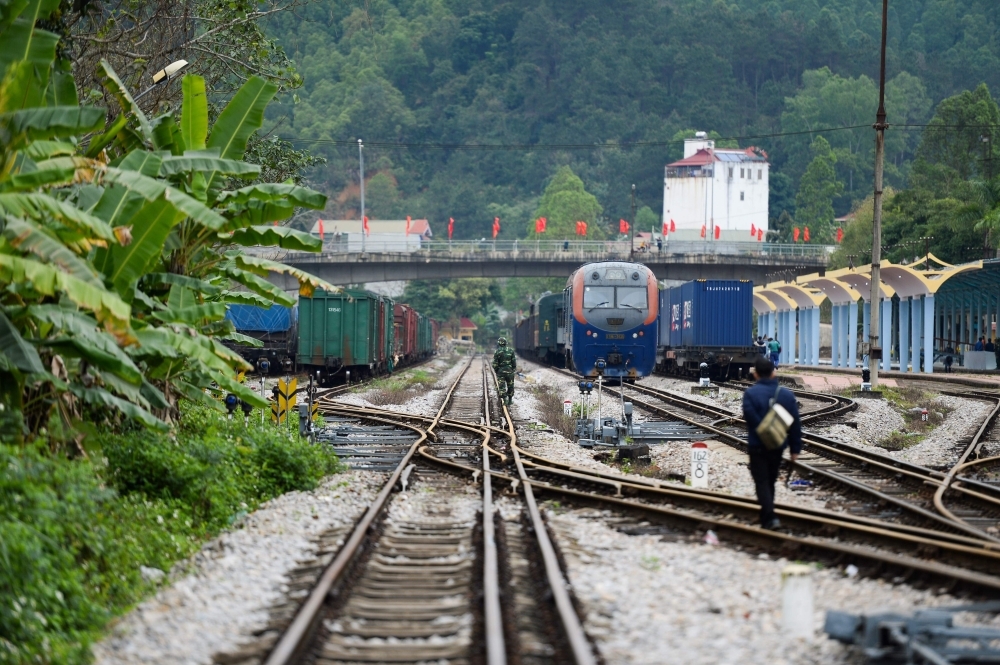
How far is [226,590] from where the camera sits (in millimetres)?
8469

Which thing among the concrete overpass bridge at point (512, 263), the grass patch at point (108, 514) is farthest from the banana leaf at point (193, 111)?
the concrete overpass bridge at point (512, 263)

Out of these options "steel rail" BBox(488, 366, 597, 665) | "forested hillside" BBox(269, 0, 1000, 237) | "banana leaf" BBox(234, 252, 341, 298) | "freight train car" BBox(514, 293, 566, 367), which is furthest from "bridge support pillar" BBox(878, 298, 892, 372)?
"forested hillside" BBox(269, 0, 1000, 237)

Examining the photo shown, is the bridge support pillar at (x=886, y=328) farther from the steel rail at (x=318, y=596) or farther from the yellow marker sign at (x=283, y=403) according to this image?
the steel rail at (x=318, y=596)

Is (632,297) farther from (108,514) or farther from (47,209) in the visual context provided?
(47,209)

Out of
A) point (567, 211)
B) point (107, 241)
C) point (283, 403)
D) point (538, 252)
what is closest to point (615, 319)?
point (283, 403)

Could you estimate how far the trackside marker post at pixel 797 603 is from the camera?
7.39 m

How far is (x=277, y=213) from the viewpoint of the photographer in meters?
13.1

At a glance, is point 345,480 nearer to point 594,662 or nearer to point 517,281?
point 594,662

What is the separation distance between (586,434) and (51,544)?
40.6 feet

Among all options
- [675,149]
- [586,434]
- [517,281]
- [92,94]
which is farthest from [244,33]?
[675,149]

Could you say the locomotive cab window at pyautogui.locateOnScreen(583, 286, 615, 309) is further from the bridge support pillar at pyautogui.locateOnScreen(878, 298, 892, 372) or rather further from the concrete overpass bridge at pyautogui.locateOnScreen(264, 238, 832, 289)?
the concrete overpass bridge at pyautogui.locateOnScreen(264, 238, 832, 289)

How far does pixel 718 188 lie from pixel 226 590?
5332 inches

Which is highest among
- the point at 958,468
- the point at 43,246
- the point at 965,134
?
the point at 965,134

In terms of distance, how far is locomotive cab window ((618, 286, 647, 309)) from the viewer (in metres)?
31.9
